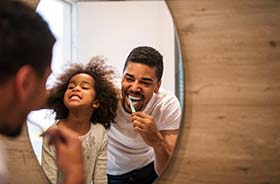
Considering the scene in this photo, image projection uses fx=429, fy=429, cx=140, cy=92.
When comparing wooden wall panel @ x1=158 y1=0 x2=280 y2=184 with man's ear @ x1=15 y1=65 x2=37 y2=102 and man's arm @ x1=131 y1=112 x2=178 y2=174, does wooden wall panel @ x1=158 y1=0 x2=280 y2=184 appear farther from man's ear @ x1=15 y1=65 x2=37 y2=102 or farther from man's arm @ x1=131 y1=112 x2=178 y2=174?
man's ear @ x1=15 y1=65 x2=37 y2=102

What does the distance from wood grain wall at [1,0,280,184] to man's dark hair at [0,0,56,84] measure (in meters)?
0.40

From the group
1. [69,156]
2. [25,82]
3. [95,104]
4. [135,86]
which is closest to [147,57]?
[135,86]

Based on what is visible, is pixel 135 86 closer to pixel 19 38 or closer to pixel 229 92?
pixel 229 92

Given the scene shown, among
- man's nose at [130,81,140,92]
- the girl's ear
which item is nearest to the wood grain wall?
man's nose at [130,81,140,92]

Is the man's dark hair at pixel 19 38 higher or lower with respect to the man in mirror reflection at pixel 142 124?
higher

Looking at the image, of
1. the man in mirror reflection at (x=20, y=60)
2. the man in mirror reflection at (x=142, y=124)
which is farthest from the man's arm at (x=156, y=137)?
the man in mirror reflection at (x=20, y=60)

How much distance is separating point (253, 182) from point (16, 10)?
1.96 ft

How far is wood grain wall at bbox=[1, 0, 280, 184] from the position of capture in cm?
90

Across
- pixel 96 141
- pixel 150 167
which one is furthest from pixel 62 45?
pixel 150 167

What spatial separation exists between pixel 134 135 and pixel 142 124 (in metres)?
0.04

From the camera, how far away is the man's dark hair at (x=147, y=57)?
98 centimetres

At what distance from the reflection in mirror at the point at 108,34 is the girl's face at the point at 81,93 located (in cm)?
5

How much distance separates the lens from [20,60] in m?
0.61

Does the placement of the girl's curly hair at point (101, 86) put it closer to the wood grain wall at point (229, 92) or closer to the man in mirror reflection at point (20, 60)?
the wood grain wall at point (229, 92)
